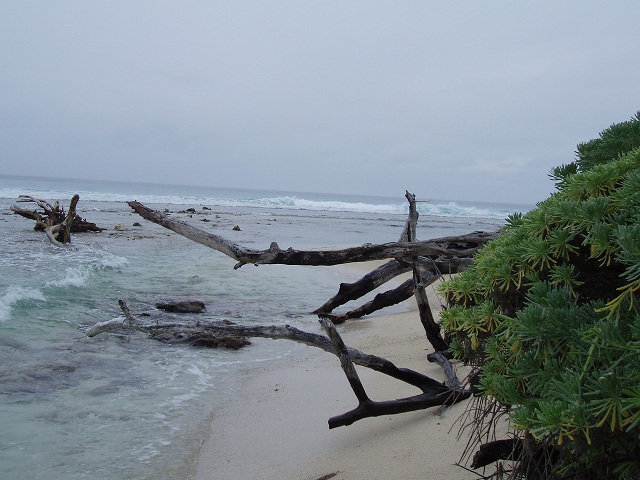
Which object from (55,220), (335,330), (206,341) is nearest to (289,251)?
(335,330)

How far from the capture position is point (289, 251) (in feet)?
12.6

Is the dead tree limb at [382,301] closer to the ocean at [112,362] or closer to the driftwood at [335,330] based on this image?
the ocean at [112,362]

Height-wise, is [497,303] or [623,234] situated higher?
[623,234]

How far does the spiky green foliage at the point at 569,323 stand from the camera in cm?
133

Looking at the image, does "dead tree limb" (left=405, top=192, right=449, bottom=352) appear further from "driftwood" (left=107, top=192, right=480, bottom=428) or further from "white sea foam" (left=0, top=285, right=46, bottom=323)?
"white sea foam" (left=0, top=285, right=46, bottom=323)

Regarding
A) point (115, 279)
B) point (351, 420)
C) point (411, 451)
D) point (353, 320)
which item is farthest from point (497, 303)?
point (115, 279)

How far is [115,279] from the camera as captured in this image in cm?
1209

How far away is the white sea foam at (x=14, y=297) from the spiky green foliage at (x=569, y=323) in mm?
7862

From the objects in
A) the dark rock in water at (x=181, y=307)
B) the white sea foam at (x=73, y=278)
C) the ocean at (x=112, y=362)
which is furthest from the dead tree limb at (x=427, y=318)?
the white sea foam at (x=73, y=278)

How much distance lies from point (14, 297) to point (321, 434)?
22.1 feet

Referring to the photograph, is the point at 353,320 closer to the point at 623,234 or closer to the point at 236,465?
the point at 236,465

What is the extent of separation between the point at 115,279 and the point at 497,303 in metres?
11.5

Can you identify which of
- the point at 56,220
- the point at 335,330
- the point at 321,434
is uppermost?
the point at 335,330

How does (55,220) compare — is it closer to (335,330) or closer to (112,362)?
(112,362)
